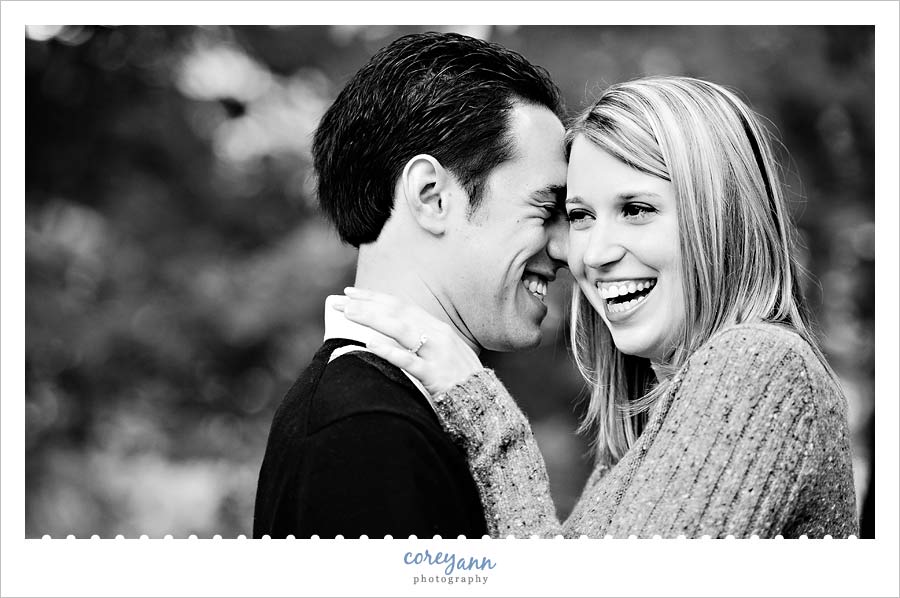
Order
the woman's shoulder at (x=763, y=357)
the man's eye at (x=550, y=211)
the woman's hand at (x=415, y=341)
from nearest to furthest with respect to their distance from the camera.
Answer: the woman's shoulder at (x=763, y=357), the woman's hand at (x=415, y=341), the man's eye at (x=550, y=211)

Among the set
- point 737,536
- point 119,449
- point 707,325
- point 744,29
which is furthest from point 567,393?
point 737,536

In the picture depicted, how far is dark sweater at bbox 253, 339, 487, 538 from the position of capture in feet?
6.39

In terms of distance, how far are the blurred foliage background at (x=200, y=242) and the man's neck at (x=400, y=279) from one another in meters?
2.60

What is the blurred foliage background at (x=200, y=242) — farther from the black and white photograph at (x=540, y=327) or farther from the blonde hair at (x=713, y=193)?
the blonde hair at (x=713, y=193)

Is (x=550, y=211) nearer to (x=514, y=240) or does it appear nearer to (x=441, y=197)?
(x=514, y=240)

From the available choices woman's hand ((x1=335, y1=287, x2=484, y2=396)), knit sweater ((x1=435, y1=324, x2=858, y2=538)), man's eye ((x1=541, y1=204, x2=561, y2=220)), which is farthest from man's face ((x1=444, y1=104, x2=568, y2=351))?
knit sweater ((x1=435, y1=324, x2=858, y2=538))

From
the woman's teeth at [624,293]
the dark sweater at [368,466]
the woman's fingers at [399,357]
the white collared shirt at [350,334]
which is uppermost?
the woman's teeth at [624,293]

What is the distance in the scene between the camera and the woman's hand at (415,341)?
7.13 ft

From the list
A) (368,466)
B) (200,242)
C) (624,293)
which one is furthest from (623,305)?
(200,242)

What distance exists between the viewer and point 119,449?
527 cm

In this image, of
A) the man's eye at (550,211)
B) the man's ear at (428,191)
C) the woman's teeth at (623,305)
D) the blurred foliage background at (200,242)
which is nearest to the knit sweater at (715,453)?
the woman's teeth at (623,305)

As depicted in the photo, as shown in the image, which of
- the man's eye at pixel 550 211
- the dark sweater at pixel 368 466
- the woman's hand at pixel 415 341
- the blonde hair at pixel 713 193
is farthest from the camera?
the man's eye at pixel 550 211

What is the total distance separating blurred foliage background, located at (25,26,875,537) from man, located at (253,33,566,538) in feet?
8.07

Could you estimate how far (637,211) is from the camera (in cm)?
249
